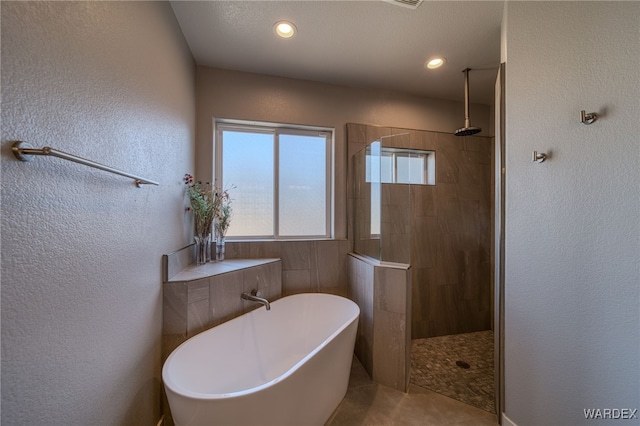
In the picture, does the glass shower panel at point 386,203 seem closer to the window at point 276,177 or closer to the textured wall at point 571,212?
the window at point 276,177

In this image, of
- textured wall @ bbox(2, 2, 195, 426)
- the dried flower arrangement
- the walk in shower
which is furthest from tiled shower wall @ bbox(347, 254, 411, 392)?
textured wall @ bbox(2, 2, 195, 426)

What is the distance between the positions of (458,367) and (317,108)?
9.31ft

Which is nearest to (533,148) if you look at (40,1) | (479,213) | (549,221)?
(549,221)

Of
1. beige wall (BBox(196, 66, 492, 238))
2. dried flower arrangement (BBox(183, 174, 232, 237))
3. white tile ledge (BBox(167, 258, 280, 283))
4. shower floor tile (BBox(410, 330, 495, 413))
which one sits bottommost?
shower floor tile (BBox(410, 330, 495, 413))

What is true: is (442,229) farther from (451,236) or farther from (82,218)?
(82,218)

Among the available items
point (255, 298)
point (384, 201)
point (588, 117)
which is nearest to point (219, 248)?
point (255, 298)

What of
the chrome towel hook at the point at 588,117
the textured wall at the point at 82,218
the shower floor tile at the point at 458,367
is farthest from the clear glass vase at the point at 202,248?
the chrome towel hook at the point at 588,117

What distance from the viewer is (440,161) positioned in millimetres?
2686

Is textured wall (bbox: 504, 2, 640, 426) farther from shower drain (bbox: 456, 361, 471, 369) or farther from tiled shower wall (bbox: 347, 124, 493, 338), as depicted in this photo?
tiled shower wall (bbox: 347, 124, 493, 338)

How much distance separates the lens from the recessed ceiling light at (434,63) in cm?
207

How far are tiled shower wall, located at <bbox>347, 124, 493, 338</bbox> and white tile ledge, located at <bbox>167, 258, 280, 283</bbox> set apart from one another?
3.69 ft

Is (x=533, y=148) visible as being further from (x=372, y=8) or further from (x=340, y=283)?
(x=340, y=283)

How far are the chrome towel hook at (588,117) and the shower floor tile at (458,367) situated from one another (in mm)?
1875

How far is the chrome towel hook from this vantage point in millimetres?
1044
